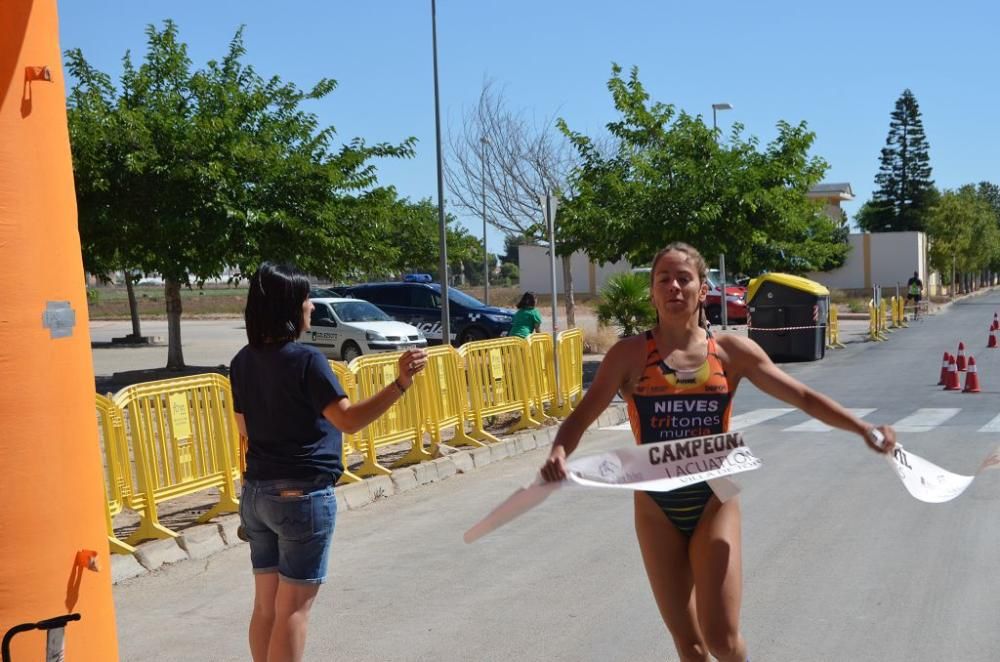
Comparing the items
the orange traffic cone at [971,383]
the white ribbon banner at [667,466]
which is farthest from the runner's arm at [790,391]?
the orange traffic cone at [971,383]

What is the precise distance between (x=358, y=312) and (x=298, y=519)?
76.9 feet

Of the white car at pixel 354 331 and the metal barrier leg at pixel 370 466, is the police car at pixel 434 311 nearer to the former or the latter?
the white car at pixel 354 331

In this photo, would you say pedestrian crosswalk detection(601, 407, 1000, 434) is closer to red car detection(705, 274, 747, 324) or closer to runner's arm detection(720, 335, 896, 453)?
runner's arm detection(720, 335, 896, 453)

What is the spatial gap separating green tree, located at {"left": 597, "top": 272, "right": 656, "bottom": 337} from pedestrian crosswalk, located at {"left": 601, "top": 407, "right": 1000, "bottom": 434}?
32.0 ft

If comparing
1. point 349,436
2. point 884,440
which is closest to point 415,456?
point 349,436

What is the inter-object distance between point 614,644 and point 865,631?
4.14 ft

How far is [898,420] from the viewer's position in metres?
15.5

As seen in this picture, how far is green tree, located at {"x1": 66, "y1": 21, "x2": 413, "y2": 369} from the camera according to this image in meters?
20.7

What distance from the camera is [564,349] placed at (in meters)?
15.7

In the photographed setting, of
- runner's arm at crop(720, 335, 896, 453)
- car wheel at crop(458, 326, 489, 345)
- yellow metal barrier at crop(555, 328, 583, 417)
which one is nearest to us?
runner's arm at crop(720, 335, 896, 453)

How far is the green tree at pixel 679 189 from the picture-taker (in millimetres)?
22922

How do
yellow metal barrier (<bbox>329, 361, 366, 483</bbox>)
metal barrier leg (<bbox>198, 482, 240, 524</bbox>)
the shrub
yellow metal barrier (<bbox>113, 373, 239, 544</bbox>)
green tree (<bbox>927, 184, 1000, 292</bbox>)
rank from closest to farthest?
yellow metal barrier (<bbox>113, 373, 239, 544</bbox>), metal barrier leg (<bbox>198, 482, 240, 524</bbox>), yellow metal barrier (<bbox>329, 361, 366, 483</bbox>), the shrub, green tree (<bbox>927, 184, 1000, 292</bbox>)

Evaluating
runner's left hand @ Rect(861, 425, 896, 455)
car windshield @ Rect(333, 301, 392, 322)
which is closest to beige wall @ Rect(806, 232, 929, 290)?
car windshield @ Rect(333, 301, 392, 322)

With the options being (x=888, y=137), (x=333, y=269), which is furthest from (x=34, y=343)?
(x=888, y=137)
